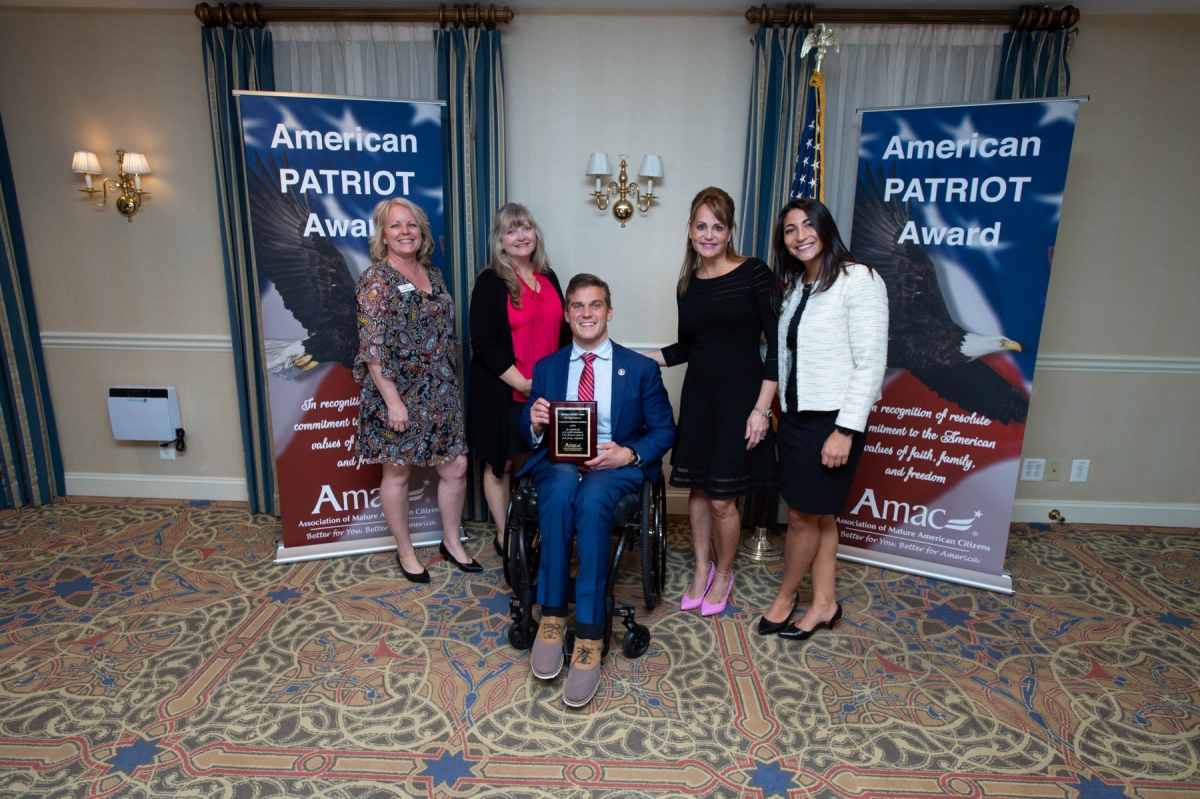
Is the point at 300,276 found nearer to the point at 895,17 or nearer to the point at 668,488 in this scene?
the point at 668,488

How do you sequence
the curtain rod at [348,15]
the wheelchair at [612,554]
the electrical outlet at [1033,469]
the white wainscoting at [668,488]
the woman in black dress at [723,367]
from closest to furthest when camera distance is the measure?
the wheelchair at [612,554], the woman in black dress at [723,367], the curtain rod at [348,15], the white wainscoting at [668,488], the electrical outlet at [1033,469]

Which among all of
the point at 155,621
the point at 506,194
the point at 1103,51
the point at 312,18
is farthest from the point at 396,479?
the point at 1103,51

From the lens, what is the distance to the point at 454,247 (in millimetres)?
3186

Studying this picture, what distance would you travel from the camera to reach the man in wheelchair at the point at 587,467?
6.88 ft

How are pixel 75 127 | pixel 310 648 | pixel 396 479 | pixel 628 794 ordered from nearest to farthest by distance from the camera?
1. pixel 628 794
2. pixel 310 648
3. pixel 396 479
4. pixel 75 127

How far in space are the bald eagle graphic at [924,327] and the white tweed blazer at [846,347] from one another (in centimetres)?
82

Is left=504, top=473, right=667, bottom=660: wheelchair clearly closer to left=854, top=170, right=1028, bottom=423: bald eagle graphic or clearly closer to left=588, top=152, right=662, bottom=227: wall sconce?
left=854, top=170, right=1028, bottom=423: bald eagle graphic

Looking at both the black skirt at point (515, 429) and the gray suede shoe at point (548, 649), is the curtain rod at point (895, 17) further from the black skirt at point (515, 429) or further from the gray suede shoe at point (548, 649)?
the gray suede shoe at point (548, 649)

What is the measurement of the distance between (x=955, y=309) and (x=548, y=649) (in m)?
2.24

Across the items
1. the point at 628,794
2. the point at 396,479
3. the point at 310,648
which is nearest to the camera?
the point at 628,794

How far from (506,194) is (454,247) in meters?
0.38

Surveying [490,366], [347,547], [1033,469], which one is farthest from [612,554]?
[1033,469]

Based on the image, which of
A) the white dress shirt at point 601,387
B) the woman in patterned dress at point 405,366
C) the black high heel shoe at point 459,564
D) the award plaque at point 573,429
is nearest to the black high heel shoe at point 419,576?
the woman in patterned dress at point 405,366

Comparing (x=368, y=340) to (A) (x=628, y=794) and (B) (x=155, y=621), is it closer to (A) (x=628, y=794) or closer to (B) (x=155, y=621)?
(B) (x=155, y=621)
